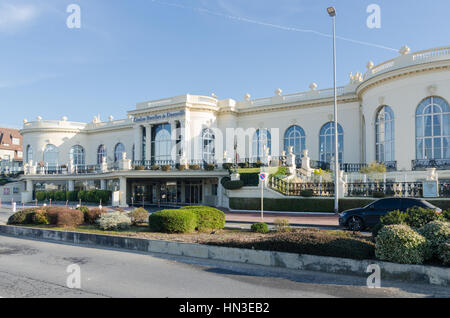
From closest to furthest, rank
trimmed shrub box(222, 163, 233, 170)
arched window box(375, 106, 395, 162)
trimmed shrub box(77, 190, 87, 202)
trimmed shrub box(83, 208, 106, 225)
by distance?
trimmed shrub box(83, 208, 106, 225) < arched window box(375, 106, 395, 162) < trimmed shrub box(222, 163, 233, 170) < trimmed shrub box(77, 190, 87, 202)

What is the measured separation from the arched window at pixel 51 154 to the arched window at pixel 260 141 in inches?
1205

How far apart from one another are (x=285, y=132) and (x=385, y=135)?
37.1 feet

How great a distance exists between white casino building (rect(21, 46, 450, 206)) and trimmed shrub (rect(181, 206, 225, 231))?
1523 cm

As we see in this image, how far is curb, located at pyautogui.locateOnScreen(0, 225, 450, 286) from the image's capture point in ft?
24.9

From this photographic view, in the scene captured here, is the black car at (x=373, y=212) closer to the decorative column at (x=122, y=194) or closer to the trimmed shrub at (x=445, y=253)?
the trimmed shrub at (x=445, y=253)

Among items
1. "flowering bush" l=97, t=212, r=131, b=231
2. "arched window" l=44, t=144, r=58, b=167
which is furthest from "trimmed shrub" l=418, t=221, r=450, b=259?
"arched window" l=44, t=144, r=58, b=167

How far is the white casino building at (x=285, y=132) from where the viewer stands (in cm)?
2752

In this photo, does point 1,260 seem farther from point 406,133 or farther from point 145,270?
point 406,133

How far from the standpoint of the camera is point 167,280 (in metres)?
7.96

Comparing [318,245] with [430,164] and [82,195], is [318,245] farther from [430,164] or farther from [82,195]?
[82,195]

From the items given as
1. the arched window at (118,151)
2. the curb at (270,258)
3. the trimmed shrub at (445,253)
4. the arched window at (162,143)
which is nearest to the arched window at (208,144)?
the arched window at (162,143)

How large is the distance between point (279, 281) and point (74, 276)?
15.7ft

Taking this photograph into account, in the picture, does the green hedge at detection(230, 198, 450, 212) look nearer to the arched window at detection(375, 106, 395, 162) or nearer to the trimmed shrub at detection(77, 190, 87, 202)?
the arched window at detection(375, 106, 395, 162)
